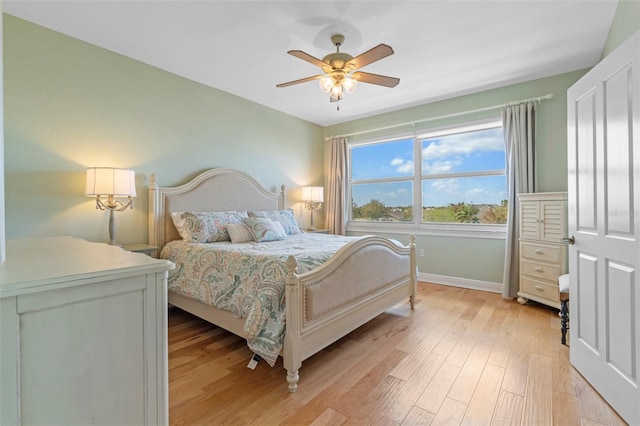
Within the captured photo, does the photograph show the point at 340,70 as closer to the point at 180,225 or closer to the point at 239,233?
the point at 239,233

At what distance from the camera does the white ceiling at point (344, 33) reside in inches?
86.7

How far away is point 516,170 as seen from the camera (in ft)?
11.4

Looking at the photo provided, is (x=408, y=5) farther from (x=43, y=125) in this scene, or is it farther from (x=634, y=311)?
(x=43, y=125)

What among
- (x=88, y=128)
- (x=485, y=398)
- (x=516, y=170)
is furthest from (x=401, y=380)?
(x=88, y=128)

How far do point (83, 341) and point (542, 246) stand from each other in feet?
12.4

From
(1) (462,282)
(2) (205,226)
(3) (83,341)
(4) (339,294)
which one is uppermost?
(2) (205,226)

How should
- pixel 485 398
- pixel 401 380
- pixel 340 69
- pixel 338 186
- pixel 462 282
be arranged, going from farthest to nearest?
pixel 338 186 → pixel 462 282 → pixel 340 69 → pixel 401 380 → pixel 485 398

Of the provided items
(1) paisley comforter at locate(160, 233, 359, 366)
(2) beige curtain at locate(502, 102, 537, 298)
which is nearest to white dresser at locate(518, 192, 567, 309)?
(2) beige curtain at locate(502, 102, 537, 298)

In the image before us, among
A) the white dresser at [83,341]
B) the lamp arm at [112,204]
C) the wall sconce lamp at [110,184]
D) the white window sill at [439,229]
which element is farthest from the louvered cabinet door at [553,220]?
the lamp arm at [112,204]

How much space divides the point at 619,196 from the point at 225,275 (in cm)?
252

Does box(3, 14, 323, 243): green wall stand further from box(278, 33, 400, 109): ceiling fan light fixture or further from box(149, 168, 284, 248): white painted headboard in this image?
box(278, 33, 400, 109): ceiling fan light fixture

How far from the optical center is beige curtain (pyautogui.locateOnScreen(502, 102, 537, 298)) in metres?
3.40

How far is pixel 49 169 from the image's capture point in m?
2.50

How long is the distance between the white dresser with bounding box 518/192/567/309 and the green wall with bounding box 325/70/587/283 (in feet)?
1.33
